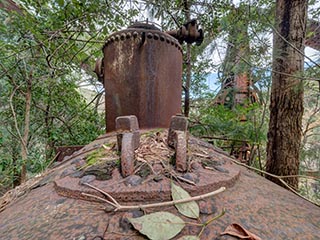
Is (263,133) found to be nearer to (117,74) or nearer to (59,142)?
(117,74)

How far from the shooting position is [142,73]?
3.49 ft

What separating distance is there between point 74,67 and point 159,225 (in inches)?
109

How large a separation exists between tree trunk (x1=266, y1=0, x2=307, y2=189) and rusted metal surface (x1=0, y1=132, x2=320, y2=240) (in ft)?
3.31

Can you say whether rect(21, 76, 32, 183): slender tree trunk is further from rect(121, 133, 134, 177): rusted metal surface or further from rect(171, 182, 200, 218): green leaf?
rect(171, 182, 200, 218): green leaf

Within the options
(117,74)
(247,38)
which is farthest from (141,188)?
(247,38)

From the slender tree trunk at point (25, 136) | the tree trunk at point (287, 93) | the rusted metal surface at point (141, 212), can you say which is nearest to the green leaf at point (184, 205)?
the rusted metal surface at point (141, 212)

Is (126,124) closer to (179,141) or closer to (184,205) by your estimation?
(179,141)

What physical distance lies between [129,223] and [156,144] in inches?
13.0

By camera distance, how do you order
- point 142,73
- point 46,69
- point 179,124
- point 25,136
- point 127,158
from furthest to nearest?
point 46,69, point 25,136, point 142,73, point 179,124, point 127,158

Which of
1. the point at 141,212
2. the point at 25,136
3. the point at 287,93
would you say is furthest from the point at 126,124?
the point at 25,136

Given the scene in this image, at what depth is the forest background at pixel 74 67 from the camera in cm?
208

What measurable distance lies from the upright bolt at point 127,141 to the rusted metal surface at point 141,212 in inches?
1.4

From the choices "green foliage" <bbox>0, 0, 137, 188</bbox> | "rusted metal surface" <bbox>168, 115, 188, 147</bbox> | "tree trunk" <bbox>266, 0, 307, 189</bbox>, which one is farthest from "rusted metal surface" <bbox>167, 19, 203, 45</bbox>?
"green foliage" <bbox>0, 0, 137, 188</bbox>

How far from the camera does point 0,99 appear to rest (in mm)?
A: 2812
